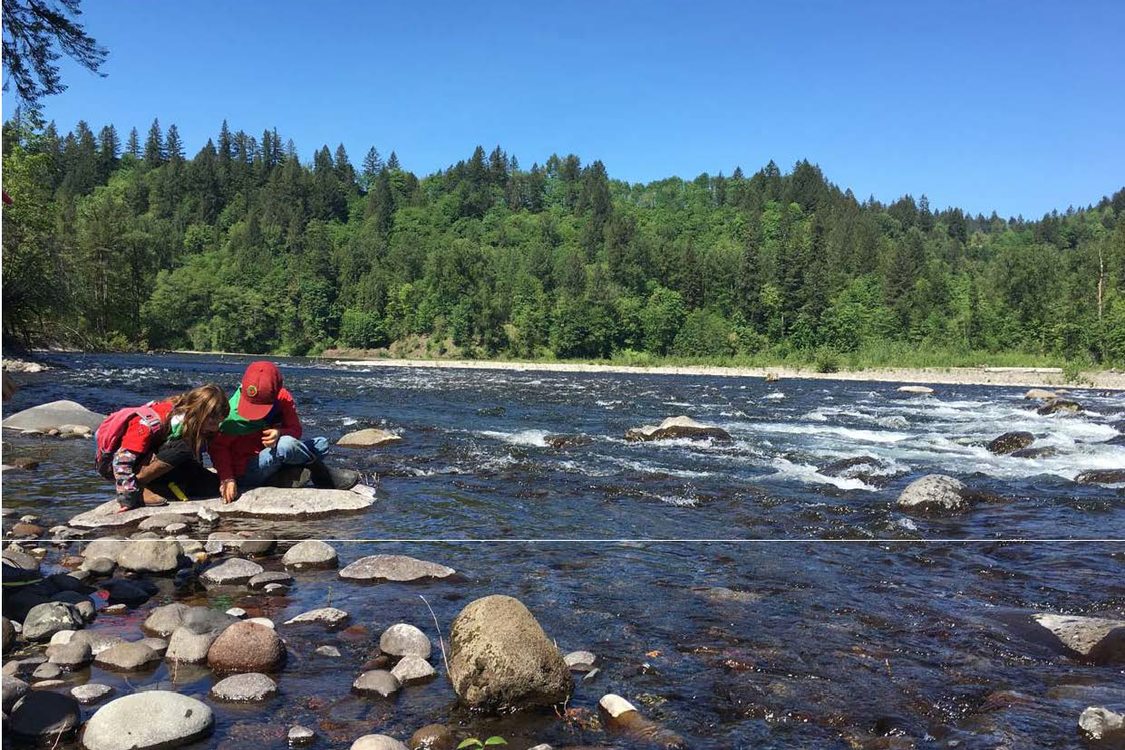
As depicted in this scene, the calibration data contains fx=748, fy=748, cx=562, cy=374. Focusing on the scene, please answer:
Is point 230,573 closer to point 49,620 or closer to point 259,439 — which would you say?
point 49,620

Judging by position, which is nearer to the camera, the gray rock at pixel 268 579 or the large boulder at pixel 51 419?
the gray rock at pixel 268 579

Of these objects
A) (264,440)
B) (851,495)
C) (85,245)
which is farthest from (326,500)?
(85,245)

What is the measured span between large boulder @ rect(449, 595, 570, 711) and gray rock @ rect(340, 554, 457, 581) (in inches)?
80.8

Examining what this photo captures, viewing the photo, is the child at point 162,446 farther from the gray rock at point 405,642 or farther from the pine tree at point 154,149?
the pine tree at point 154,149

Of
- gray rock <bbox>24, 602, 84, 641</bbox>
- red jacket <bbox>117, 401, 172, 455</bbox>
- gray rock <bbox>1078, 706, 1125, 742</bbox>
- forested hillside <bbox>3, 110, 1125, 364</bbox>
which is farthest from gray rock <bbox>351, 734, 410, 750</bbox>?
forested hillside <bbox>3, 110, 1125, 364</bbox>

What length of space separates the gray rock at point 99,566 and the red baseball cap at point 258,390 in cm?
195

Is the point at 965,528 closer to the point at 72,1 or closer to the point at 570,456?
the point at 570,456

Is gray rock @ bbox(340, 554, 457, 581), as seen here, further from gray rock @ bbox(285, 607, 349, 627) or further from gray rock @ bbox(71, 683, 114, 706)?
gray rock @ bbox(71, 683, 114, 706)

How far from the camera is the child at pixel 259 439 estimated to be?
777 centimetres

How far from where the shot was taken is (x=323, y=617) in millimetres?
5527

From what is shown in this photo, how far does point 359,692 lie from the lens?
14.5 feet

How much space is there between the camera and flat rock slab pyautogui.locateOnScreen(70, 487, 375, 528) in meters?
7.75

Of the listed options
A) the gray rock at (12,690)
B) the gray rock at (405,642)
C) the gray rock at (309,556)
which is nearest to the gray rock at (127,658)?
the gray rock at (12,690)

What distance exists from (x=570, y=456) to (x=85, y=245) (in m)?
67.3
